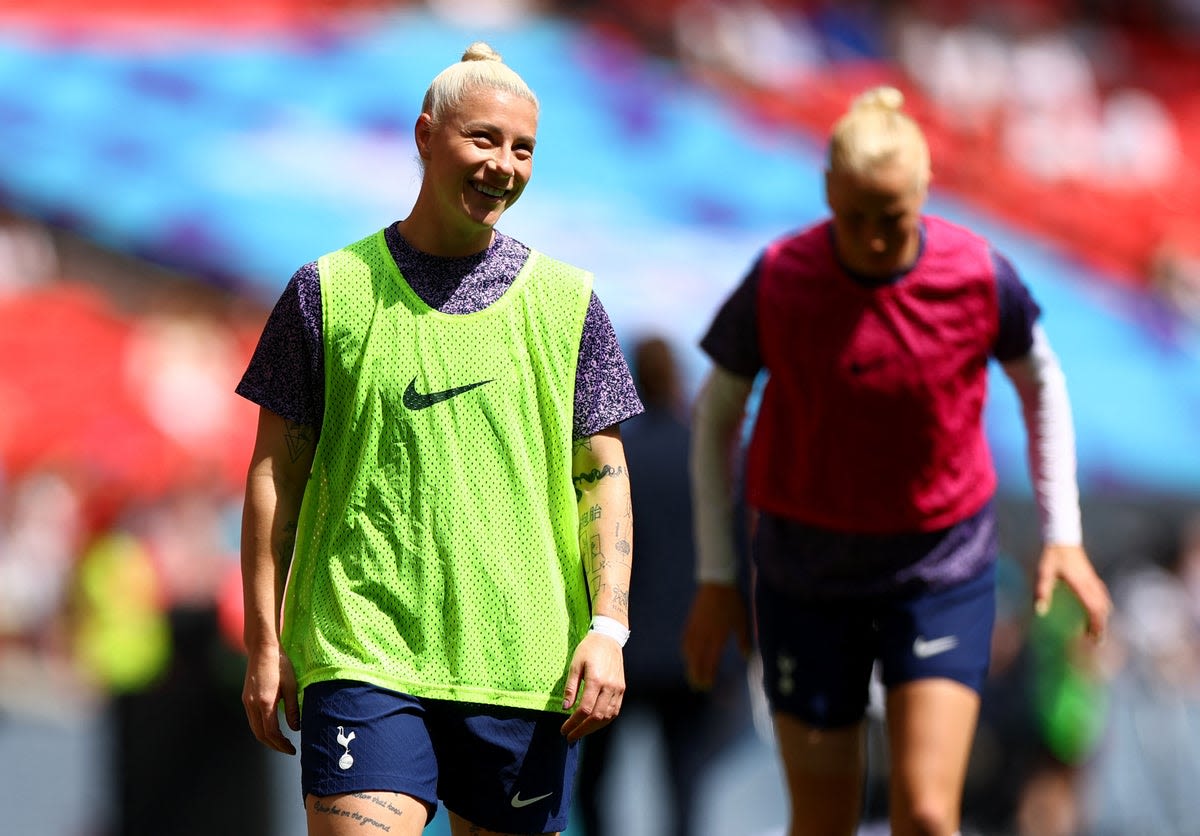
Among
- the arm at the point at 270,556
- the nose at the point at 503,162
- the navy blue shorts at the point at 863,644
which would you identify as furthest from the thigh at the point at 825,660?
the nose at the point at 503,162

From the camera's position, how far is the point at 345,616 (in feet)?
10.6

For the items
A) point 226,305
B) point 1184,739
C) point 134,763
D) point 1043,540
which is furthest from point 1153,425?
point 1043,540

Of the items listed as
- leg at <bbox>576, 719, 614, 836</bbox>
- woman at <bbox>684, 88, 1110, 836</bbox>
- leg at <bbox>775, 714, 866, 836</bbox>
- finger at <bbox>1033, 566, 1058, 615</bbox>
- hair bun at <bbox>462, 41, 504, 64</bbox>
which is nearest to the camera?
hair bun at <bbox>462, 41, 504, 64</bbox>

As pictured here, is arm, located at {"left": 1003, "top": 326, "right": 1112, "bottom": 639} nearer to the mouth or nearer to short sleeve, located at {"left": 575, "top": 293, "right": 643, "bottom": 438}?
short sleeve, located at {"left": 575, "top": 293, "right": 643, "bottom": 438}

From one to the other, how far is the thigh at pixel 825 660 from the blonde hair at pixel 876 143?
106 cm

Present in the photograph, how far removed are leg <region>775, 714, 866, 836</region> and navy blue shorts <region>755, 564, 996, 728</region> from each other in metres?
0.04

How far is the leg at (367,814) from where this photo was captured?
10.3 ft

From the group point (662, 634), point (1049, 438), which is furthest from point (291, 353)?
point (662, 634)

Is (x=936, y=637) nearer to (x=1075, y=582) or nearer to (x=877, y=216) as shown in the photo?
(x=1075, y=582)

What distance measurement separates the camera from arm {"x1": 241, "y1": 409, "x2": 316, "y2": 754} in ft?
10.5

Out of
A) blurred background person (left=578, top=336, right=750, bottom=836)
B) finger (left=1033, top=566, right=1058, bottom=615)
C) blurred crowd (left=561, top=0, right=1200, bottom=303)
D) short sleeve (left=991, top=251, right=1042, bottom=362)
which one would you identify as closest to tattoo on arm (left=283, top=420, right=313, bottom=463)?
short sleeve (left=991, top=251, right=1042, bottom=362)

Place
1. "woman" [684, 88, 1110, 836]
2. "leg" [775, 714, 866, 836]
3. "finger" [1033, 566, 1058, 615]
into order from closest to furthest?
"woman" [684, 88, 1110, 836]
"leg" [775, 714, 866, 836]
"finger" [1033, 566, 1058, 615]

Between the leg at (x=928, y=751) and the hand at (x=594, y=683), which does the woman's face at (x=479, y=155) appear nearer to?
the hand at (x=594, y=683)

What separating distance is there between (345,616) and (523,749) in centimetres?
41
